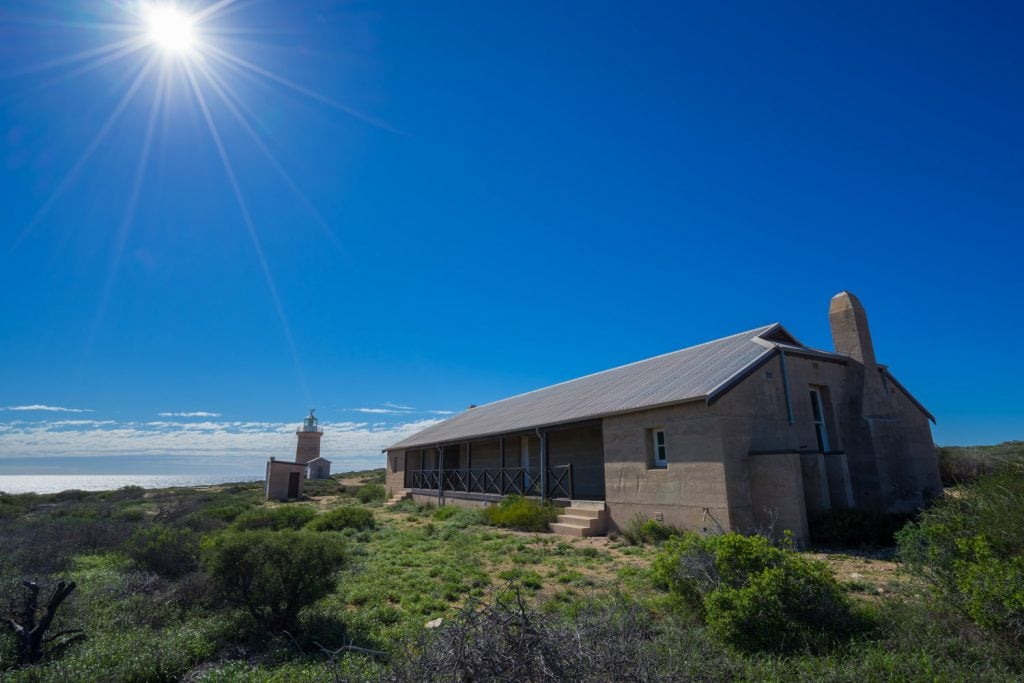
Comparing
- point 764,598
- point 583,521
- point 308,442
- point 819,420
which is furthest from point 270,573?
point 308,442

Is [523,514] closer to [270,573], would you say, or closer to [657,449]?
[657,449]

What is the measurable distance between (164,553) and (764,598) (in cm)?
953

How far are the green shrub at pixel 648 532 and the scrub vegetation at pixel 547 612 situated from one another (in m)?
2.39

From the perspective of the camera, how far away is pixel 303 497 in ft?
108

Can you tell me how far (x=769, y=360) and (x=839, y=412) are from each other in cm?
292

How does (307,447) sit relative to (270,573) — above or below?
above

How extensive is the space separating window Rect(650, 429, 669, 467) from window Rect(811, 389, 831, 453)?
4085mm

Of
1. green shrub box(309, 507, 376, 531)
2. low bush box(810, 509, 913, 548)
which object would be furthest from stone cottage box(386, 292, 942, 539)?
green shrub box(309, 507, 376, 531)

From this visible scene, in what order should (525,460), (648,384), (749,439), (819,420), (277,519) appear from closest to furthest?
(749,439)
(819,420)
(648,384)
(277,519)
(525,460)

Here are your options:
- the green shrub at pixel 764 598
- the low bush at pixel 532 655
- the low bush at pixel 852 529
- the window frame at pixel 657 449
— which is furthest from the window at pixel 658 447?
the low bush at pixel 532 655

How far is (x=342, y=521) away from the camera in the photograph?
1602cm

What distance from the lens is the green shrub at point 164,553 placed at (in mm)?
8688

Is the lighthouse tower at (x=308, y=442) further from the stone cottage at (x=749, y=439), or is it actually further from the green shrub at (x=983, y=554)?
the green shrub at (x=983, y=554)

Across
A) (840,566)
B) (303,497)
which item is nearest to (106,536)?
(840,566)
